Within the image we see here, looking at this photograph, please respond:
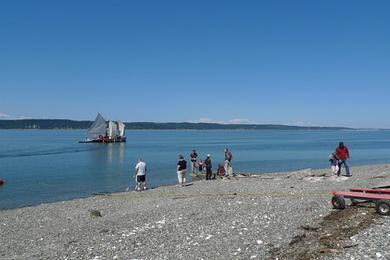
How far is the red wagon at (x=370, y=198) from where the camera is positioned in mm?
14133

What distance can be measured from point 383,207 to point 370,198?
3.23 feet

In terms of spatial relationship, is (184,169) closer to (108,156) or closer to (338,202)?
(338,202)

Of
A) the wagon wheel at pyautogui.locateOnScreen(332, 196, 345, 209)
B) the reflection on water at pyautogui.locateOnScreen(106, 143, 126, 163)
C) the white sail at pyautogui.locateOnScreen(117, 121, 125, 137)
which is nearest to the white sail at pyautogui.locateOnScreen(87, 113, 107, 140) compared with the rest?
the white sail at pyautogui.locateOnScreen(117, 121, 125, 137)

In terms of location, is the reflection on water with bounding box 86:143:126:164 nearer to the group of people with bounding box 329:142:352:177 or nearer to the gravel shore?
the group of people with bounding box 329:142:352:177

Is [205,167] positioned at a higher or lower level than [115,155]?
higher

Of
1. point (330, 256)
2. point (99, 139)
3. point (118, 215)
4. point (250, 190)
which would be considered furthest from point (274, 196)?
point (99, 139)

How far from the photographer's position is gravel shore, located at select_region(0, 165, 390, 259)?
11484mm

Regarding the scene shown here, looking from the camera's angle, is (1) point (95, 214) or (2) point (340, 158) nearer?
(1) point (95, 214)

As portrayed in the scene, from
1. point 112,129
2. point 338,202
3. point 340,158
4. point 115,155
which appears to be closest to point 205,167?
point 340,158

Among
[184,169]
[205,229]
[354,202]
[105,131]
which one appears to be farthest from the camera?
[105,131]

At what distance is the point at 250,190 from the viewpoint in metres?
24.3

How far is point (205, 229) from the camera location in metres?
14.4

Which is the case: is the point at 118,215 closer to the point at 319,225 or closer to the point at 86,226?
the point at 86,226

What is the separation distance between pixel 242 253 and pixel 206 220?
14.6 feet
